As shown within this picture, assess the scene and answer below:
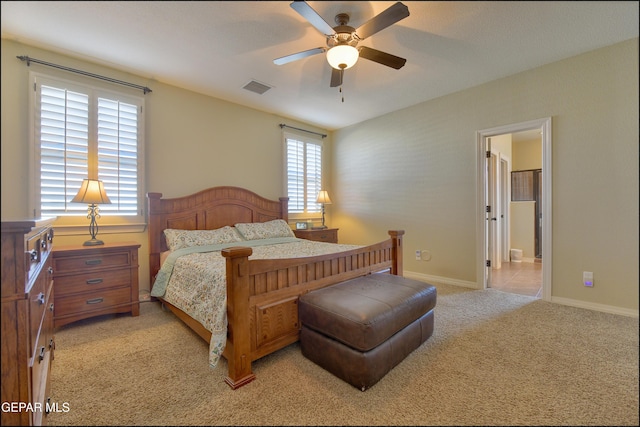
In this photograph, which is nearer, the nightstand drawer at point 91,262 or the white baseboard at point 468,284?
the white baseboard at point 468,284

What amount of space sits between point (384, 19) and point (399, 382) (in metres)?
2.33

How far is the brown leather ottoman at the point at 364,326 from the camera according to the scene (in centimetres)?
153

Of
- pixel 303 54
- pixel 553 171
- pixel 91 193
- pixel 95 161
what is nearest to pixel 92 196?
pixel 91 193

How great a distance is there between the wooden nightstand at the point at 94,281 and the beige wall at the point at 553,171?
329cm

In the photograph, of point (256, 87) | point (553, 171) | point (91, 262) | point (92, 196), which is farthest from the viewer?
point (256, 87)

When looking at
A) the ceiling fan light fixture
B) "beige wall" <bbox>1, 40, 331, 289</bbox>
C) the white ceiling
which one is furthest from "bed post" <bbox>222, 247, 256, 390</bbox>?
"beige wall" <bbox>1, 40, 331, 289</bbox>

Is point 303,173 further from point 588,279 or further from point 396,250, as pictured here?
point 588,279

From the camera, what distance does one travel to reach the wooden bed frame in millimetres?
1599

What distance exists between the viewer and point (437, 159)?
3799 mm

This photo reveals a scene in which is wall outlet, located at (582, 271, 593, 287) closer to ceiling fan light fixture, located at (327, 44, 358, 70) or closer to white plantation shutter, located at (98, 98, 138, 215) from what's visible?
ceiling fan light fixture, located at (327, 44, 358, 70)

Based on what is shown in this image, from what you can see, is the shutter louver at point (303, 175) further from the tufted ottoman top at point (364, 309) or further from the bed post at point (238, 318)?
the bed post at point (238, 318)

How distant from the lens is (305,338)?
1850 mm

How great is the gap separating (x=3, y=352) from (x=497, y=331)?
2.86m

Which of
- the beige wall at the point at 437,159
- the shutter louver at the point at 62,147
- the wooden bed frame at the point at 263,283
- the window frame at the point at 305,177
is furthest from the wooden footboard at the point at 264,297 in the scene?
the window frame at the point at 305,177
